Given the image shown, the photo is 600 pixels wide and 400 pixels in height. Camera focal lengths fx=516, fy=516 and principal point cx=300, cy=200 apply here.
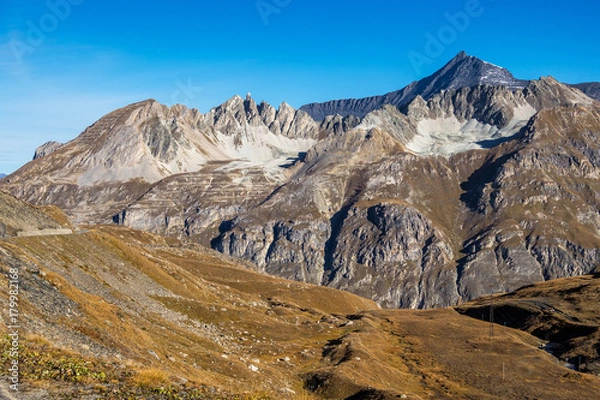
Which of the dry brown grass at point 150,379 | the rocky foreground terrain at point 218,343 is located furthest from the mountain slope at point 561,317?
the dry brown grass at point 150,379

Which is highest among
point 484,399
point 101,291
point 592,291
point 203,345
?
point 592,291

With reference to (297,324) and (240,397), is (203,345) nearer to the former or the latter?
(240,397)

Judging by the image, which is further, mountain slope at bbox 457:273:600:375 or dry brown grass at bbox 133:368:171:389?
mountain slope at bbox 457:273:600:375

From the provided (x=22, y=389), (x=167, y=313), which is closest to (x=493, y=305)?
(x=167, y=313)

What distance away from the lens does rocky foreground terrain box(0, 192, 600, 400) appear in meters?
30.5

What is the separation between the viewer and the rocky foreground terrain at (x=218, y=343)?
30453 mm

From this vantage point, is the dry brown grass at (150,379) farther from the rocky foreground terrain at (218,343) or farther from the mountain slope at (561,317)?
the mountain slope at (561,317)

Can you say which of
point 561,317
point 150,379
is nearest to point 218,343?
point 150,379

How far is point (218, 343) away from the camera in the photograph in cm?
6178

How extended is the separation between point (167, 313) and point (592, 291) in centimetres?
13106

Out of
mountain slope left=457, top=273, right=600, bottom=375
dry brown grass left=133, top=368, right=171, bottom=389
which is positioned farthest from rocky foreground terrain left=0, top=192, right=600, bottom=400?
mountain slope left=457, top=273, right=600, bottom=375

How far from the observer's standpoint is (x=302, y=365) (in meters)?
67.6

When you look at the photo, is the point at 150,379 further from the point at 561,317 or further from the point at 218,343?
the point at 561,317

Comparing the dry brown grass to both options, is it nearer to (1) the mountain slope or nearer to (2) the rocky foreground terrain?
(2) the rocky foreground terrain
